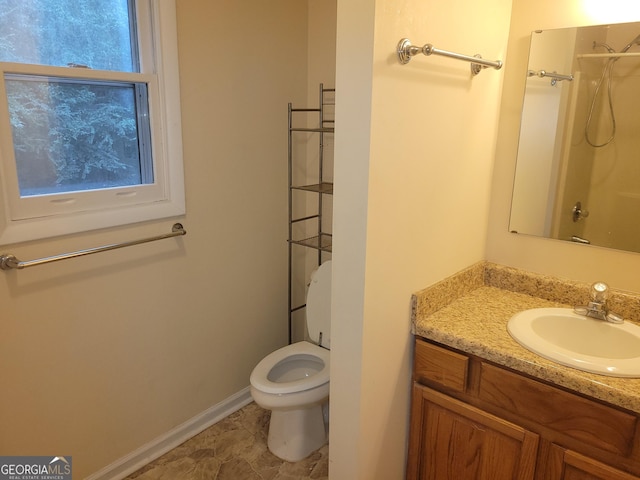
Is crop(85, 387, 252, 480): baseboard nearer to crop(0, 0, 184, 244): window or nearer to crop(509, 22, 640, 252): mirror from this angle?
crop(0, 0, 184, 244): window

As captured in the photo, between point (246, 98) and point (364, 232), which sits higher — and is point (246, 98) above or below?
above

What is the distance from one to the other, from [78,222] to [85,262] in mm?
155

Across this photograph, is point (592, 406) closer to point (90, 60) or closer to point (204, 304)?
point (204, 304)

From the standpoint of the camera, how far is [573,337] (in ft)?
5.02

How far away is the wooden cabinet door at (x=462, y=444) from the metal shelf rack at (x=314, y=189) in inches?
37.4

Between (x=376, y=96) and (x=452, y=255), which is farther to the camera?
(x=452, y=255)

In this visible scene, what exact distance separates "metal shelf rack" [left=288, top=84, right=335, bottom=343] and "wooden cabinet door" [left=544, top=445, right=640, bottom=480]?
50.2 inches

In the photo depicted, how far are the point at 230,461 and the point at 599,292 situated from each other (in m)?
1.63

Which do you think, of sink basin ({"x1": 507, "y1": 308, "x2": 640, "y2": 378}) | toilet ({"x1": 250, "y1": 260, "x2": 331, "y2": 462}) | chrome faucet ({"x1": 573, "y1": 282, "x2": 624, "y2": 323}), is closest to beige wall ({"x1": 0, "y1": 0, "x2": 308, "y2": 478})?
toilet ({"x1": 250, "y1": 260, "x2": 331, "y2": 462})

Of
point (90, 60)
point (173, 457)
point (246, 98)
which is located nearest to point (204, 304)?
point (173, 457)

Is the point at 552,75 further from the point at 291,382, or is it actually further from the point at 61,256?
the point at 61,256

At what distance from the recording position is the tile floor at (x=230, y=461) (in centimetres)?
199

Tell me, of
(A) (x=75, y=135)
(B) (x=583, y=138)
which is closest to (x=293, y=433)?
(A) (x=75, y=135)

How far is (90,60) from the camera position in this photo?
1.67 meters
